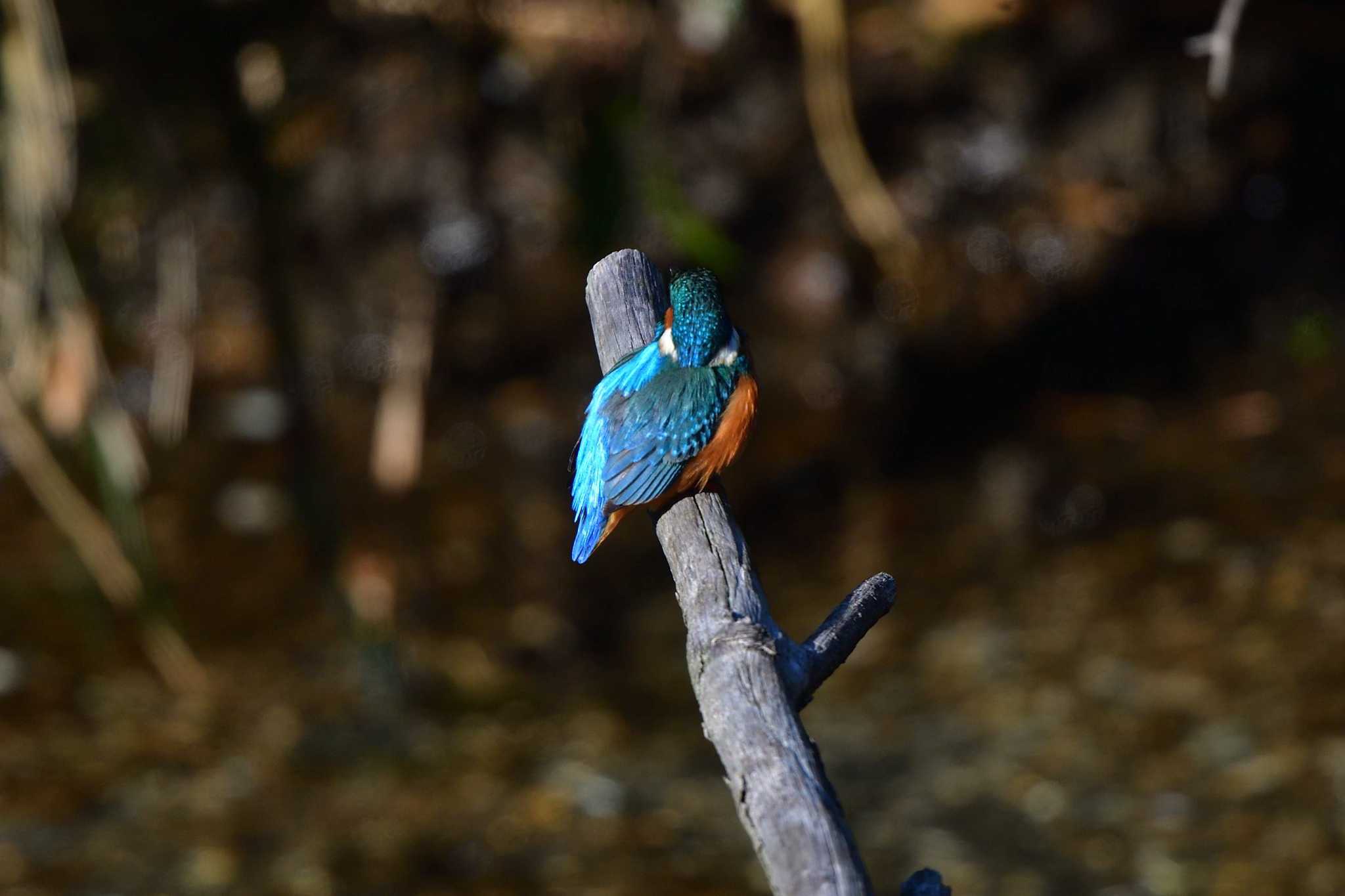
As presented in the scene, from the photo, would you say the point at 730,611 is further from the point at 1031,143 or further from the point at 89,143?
the point at 1031,143

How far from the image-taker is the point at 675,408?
191 cm

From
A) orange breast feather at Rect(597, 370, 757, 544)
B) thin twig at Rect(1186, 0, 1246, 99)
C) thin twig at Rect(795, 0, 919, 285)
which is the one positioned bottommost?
orange breast feather at Rect(597, 370, 757, 544)

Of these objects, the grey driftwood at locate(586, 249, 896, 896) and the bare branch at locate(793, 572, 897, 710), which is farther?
the bare branch at locate(793, 572, 897, 710)

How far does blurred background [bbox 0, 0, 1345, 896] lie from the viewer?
3.64m

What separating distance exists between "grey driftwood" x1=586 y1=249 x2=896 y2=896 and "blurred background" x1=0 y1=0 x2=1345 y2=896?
5.05ft

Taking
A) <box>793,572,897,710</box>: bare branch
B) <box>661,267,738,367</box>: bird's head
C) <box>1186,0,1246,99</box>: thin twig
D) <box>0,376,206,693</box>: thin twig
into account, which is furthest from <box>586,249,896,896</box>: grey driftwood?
<box>0,376,206,693</box>: thin twig

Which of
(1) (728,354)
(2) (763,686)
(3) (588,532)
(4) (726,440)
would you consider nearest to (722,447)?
(4) (726,440)

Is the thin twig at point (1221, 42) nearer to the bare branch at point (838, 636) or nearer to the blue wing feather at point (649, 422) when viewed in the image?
the blue wing feather at point (649, 422)

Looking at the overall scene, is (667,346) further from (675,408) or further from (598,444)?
(598,444)

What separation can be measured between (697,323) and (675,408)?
0.37 feet

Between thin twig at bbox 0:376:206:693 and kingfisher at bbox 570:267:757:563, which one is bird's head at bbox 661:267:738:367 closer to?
kingfisher at bbox 570:267:757:563

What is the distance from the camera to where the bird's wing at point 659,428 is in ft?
6.09

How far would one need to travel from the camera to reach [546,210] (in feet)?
20.5

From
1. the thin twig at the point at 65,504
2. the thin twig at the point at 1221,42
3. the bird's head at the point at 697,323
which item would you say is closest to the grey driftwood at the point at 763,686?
the bird's head at the point at 697,323
